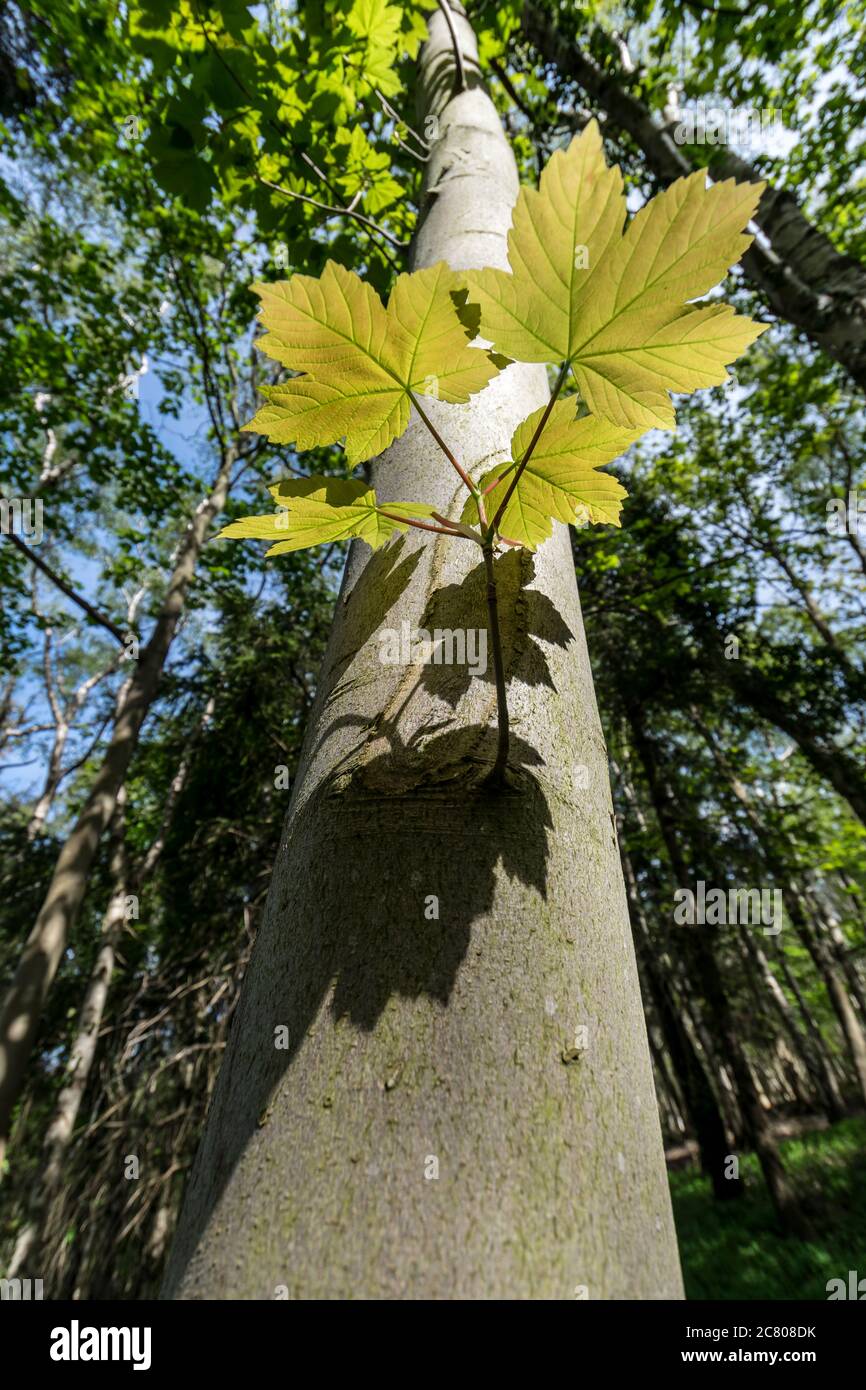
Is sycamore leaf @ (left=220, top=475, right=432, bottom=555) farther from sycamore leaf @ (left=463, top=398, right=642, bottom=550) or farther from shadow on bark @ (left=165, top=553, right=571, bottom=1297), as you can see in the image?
shadow on bark @ (left=165, top=553, right=571, bottom=1297)

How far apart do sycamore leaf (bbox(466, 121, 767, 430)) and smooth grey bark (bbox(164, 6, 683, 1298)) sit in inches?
8.7

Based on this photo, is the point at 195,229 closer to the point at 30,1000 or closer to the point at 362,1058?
the point at 30,1000

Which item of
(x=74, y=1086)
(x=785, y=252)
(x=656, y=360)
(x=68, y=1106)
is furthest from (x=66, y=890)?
(x=785, y=252)

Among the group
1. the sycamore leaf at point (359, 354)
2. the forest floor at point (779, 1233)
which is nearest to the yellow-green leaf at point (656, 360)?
the sycamore leaf at point (359, 354)

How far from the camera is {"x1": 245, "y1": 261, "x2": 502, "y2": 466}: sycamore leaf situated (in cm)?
59

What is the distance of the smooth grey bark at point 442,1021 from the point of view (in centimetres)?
36

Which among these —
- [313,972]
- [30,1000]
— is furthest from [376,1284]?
[30,1000]

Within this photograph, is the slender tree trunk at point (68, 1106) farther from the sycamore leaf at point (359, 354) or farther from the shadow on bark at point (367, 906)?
the sycamore leaf at point (359, 354)

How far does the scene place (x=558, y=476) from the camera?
0.68 meters

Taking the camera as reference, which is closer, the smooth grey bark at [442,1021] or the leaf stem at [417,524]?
the smooth grey bark at [442,1021]

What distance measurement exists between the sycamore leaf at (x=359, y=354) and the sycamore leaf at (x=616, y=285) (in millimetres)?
47

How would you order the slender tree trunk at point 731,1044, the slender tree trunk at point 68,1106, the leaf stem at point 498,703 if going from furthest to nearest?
the slender tree trunk at point 731,1044 < the slender tree trunk at point 68,1106 < the leaf stem at point 498,703

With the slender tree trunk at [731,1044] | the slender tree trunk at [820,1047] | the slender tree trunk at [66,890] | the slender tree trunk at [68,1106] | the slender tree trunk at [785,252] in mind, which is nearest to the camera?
the slender tree trunk at [785,252]

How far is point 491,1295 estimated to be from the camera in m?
0.34
